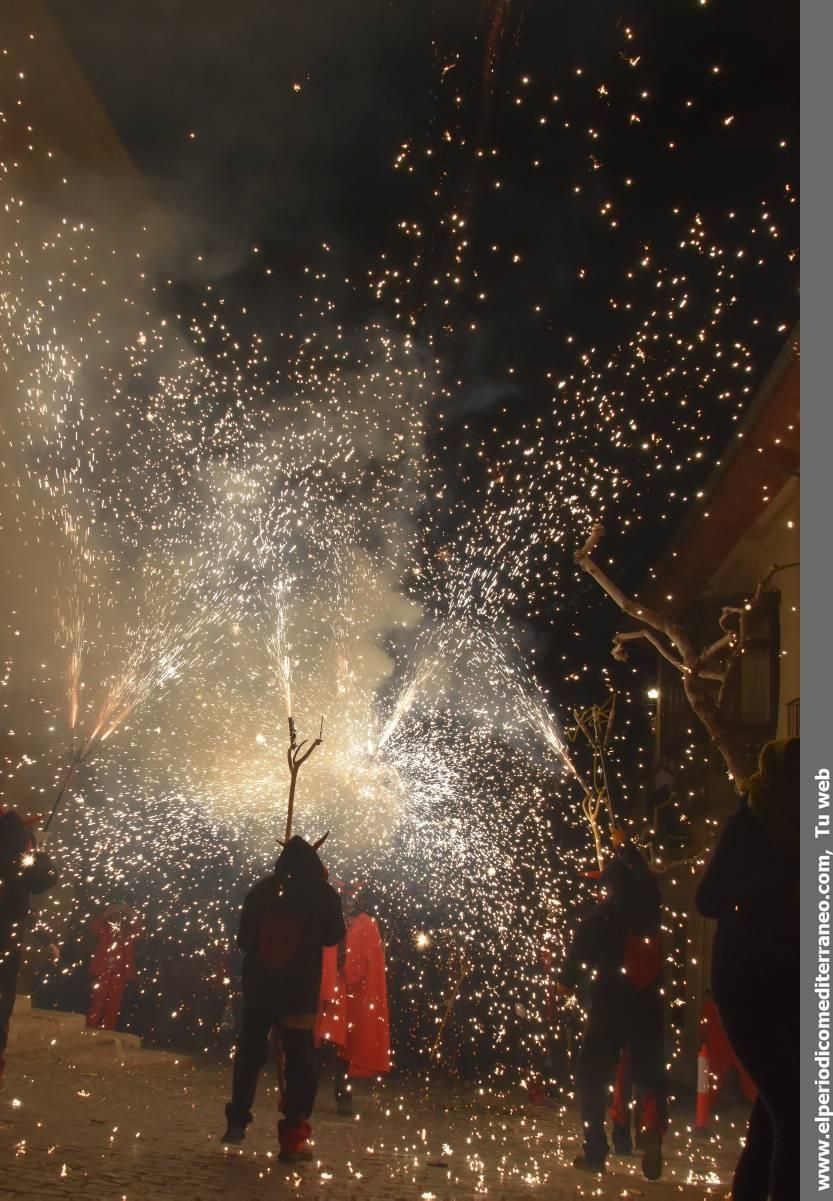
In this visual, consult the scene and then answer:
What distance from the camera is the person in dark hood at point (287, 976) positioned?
566 centimetres

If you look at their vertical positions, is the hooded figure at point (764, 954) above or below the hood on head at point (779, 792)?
below

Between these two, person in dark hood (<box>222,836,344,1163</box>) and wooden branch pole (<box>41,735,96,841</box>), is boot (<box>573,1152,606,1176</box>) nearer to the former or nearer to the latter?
person in dark hood (<box>222,836,344,1163</box>)

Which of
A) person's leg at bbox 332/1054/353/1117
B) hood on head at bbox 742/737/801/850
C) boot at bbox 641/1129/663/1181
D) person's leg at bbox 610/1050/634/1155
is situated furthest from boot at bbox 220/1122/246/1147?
hood on head at bbox 742/737/801/850

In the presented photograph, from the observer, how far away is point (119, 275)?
11.6 metres

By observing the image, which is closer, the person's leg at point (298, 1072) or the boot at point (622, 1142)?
the person's leg at point (298, 1072)

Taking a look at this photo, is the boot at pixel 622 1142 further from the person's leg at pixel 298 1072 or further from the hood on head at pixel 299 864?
the hood on head at pixel 299 864

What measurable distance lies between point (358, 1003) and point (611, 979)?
3.25 m

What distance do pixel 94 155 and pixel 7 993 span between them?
7865 millimetres

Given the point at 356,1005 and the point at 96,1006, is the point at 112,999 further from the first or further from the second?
the point at 356,1005

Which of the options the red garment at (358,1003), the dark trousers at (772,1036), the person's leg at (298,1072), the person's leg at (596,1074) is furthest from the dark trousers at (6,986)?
the dark trousers at (772,1036)

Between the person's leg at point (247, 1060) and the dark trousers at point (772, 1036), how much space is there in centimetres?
321

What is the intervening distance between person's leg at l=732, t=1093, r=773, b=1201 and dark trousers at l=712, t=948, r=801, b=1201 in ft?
0.22

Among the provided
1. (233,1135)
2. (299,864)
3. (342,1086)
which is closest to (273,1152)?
(233,1135)

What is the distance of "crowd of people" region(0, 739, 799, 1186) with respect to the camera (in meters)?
3.08
